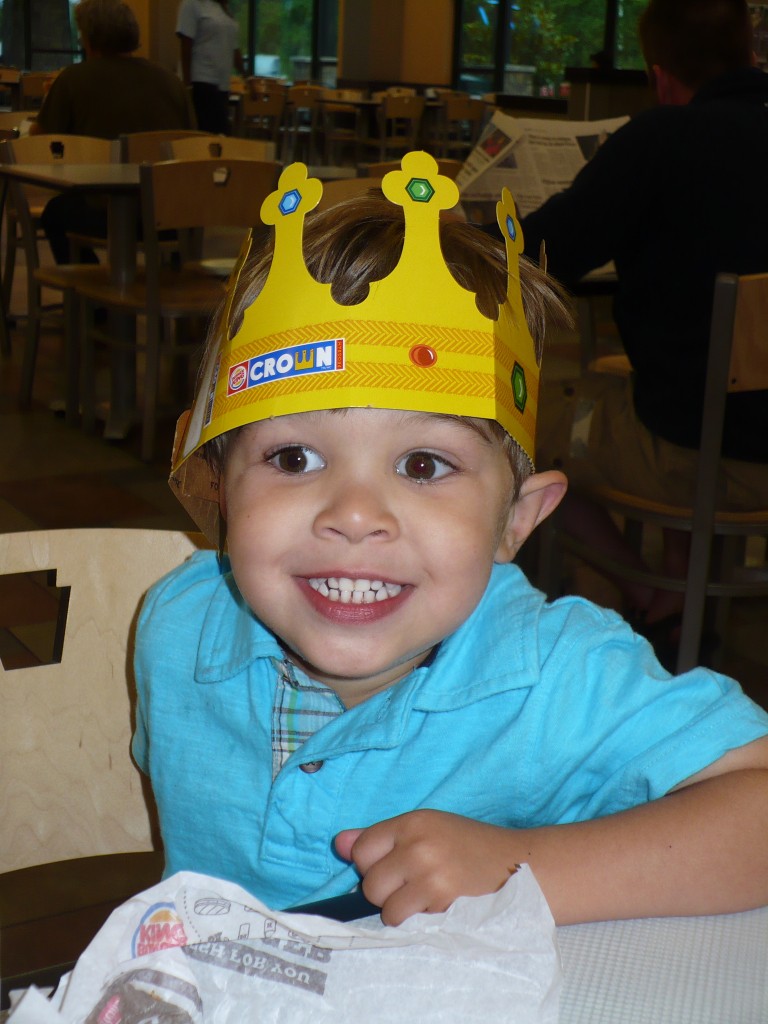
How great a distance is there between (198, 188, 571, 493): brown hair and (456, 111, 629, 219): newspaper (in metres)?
1.75

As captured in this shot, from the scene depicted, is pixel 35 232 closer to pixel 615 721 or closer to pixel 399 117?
pixel 615 721

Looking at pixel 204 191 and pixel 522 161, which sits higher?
pixel 522 161

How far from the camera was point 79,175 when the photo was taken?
146 inches

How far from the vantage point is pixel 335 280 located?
0.85m

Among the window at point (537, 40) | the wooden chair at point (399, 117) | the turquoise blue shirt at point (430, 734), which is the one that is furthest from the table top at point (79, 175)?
the window at point (537, 40)

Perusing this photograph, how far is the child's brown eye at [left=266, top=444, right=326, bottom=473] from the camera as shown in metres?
0.82

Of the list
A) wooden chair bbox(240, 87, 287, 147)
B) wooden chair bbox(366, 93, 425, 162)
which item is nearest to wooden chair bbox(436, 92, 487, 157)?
wooden chair bbox(366, 93, 425, 162)

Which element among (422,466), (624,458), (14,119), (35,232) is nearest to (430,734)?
(422,466)

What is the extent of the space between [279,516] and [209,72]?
658 cm

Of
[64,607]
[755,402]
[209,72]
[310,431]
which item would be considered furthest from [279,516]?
[209,72]

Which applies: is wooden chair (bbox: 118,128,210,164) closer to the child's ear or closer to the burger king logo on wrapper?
the child's ear

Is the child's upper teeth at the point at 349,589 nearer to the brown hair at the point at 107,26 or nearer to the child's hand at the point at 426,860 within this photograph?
the child's hand at the point at 426,860

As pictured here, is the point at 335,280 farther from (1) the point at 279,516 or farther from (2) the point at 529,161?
(2) the point at 529,161

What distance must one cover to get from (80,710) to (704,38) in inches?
82.4
